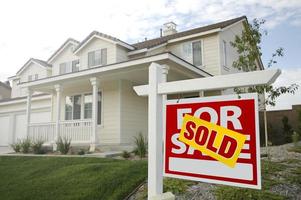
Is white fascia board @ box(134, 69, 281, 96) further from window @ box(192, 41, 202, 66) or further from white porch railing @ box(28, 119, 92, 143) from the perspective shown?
window @ box(192, 41, 202, 66)

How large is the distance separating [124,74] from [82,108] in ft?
10.8

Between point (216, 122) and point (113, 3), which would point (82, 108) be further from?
point (216, 122)

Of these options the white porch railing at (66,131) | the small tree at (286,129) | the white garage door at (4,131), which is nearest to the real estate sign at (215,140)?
the white porch railing at (66,131)

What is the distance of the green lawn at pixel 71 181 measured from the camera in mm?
4852

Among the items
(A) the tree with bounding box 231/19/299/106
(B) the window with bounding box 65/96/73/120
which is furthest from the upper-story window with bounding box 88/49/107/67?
(A) the tree with bounding box 231/19/299/106

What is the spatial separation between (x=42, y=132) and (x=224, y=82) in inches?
441

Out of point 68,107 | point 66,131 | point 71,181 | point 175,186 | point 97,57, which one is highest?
point 97,57

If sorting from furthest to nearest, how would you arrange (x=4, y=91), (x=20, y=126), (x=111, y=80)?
1. (x=4, y=91)
2. (x=20, y=126)
3. (x=111, y=80)

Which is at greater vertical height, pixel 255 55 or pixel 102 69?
pixel 102 69

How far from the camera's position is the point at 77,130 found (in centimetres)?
1076

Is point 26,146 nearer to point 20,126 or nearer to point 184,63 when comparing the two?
point 184,63

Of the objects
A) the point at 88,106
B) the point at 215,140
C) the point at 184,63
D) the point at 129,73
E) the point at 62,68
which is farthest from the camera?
the point at 62,68

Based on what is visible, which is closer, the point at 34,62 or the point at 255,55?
the point at 255,55

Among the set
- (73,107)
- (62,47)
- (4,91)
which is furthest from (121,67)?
(4,91)
